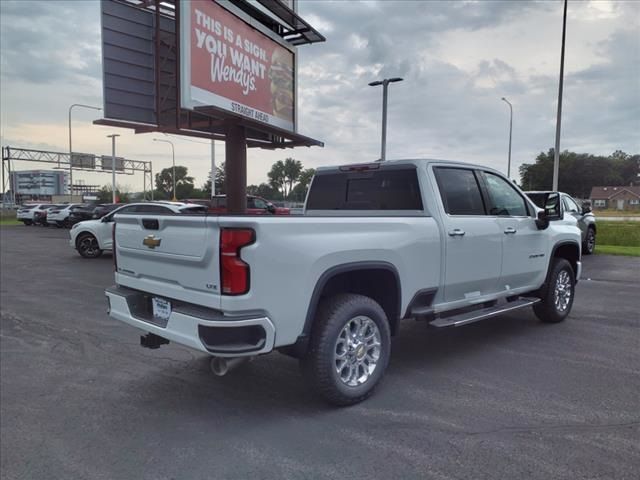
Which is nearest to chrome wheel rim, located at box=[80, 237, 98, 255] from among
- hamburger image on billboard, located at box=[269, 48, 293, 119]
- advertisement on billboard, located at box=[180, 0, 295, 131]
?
advertisement on billboard, located at box=[180, 0, 295, 131]

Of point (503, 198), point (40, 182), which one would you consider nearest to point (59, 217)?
point (503, 198)

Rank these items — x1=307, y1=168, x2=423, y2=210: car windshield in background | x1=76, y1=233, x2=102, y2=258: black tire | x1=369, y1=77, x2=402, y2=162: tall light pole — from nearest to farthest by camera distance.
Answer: x1=307, y1=168, x2=423, y2=210: car windshield in background < x1=76, y1=233, x2=102, y2=258: black tire < x1=369, y1=77, x2=402, y2=162: tall light pole

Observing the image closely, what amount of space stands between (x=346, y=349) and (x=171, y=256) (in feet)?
4.89

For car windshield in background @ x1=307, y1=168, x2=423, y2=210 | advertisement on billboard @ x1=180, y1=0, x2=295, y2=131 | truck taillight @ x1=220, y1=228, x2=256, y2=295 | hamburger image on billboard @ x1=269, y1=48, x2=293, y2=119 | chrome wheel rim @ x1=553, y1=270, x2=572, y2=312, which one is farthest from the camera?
hamburger image on billboard @ x1=269, y1=48, x2=293, y2=119

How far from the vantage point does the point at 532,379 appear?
172 inches

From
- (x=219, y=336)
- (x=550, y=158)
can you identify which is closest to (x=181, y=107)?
(x=219, y=336)

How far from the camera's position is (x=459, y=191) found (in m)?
4.98

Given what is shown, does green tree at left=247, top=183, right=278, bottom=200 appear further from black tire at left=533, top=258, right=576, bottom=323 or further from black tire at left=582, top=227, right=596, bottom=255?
black tire at left=533, top=258, right=576, bottom=323

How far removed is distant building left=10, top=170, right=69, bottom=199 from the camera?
109m

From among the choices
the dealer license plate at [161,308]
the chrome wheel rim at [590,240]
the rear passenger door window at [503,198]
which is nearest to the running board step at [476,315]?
the rear passenger door window at [503,198]

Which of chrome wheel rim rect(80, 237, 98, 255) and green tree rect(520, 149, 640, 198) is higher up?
green tree rect(520, 149, 640, 198)

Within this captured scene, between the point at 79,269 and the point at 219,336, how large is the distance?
33.1 feet

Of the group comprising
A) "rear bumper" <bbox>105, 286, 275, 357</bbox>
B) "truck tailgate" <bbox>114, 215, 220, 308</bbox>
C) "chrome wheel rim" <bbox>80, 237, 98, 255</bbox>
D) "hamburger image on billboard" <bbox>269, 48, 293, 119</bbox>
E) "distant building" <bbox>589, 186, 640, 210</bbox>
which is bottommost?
"chrome wheel rim" <bbox>80, 237, 98, 255</bbox>

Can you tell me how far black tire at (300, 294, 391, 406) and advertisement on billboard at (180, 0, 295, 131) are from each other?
9090 millimetres
